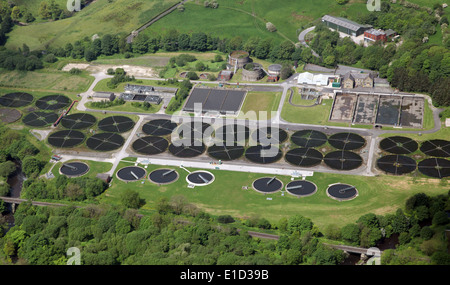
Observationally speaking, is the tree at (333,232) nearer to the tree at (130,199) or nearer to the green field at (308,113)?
the tree at (130,199)

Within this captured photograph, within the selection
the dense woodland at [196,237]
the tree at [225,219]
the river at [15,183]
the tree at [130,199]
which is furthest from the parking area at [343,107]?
the river at [15,183]

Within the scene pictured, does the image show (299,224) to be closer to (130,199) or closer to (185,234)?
(185,234)

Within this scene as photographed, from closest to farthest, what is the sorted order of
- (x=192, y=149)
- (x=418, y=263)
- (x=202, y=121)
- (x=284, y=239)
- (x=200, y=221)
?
(x=418, y=263) → (x=284, y=239) → (x=200, y=221) → (x=192, y=149) → (x=202, y=121)

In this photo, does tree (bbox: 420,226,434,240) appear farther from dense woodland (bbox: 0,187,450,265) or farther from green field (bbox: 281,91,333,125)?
green field (bbox: 281,91,333,125)

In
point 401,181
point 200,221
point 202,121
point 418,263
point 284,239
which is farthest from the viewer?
point 202,121

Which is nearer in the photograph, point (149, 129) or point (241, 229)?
point (241, 229)

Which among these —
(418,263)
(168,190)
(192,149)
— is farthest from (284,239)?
(192,149)

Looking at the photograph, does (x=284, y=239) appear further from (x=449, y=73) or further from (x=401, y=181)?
(x=449, y=73)
